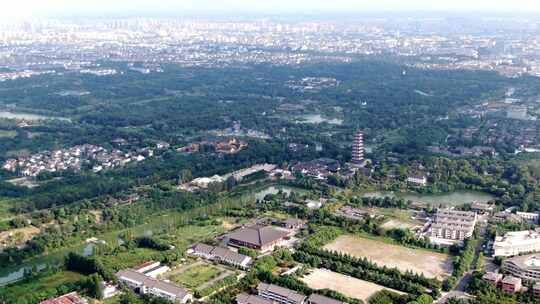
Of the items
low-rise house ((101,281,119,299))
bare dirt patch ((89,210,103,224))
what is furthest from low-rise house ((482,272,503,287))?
bare dirt patch ((89,210,103,224))

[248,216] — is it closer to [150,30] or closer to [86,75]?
[86,75]

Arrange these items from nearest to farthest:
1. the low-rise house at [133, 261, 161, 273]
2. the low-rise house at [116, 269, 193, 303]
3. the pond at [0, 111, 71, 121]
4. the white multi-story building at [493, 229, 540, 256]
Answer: the low-rise house at [116, 269, 193, 303] → the low-rise house at [133, 261, 161, 273] → the white multi-story building at [493, 229, 540, 256] → the pond at [0, 111, 71, 121]

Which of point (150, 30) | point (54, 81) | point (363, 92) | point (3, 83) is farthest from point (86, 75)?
point (150, 30)

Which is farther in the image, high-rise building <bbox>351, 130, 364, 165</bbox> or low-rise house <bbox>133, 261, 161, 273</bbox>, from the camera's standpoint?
high-rise building <bbox>351, 130, 364, 165</bbox>

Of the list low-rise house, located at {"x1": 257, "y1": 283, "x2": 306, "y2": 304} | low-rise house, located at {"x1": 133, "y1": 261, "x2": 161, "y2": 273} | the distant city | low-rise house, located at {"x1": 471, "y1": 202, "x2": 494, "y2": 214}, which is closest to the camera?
low-rise house, located at {"x1": 257, "y1": 283, "x2": 306, "y2": 304}

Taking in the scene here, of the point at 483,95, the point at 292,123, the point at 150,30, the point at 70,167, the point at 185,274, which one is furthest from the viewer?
the point at 150,30

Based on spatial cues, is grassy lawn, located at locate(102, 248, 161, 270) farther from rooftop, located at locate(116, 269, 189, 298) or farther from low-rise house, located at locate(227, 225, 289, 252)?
low-rise house, located at locate(227, 225, 289, 252)

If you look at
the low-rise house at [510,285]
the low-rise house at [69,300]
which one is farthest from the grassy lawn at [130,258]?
the low-rise house at [510,285]
